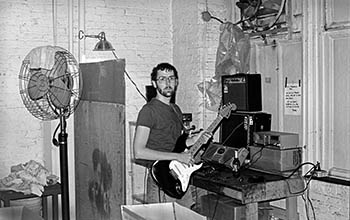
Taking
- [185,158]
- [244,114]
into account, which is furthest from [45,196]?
[244,114]

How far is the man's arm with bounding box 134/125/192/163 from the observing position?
342cm

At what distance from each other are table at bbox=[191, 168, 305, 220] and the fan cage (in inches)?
40.4

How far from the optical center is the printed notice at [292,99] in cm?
416

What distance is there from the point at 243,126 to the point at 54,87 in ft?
4.50

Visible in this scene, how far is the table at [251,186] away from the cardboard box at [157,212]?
55.9 inches

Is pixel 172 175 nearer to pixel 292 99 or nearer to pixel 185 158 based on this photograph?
pixel 185 158

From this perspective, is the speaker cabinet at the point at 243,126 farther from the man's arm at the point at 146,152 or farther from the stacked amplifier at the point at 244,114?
the man's arm at the point at 146,152

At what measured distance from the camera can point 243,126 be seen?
148 inches

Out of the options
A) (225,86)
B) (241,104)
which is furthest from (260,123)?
(225,86)

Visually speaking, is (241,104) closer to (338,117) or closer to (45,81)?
(338,117)

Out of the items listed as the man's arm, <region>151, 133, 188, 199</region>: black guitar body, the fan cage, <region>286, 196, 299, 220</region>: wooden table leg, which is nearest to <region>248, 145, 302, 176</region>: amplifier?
<region>286, 196, 299, 220</region>: wooden table leg

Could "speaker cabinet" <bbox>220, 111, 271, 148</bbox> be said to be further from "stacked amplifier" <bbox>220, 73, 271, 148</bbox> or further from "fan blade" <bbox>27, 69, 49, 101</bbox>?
"fan blade" <bbox>27, 69, 49, 101</bbox>

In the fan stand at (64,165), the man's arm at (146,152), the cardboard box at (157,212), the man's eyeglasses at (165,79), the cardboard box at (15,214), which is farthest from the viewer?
the man's eyeglasses at (165,79)

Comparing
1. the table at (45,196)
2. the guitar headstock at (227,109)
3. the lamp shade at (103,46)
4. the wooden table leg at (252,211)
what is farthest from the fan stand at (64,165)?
the lamp shade at (103,46)
